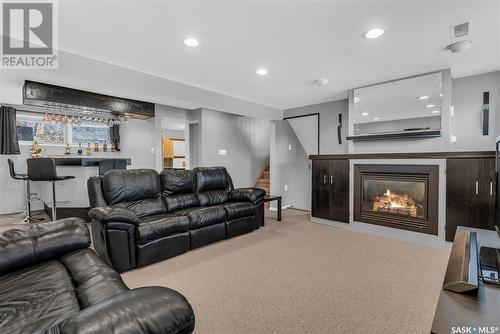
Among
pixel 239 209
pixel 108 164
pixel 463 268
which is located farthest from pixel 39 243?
pixel 108 164

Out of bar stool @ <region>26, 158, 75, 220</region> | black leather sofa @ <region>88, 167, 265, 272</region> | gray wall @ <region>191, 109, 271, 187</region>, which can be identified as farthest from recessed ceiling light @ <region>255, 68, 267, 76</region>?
bar stool @ <region>26, 158, 75, 220</region>

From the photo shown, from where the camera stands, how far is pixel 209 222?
3.26 meters

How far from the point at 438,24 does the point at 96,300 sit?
135 inches

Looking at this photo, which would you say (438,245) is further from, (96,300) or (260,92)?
(96,300)

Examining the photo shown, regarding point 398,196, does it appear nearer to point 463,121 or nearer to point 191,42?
point 463,121

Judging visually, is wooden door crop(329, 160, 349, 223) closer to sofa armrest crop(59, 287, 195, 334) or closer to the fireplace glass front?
the fireplace glass front

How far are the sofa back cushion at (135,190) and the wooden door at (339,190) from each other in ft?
9.70

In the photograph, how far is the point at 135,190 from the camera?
3250 millimetres

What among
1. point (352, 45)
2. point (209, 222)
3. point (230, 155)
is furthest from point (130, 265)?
point (230, 155)

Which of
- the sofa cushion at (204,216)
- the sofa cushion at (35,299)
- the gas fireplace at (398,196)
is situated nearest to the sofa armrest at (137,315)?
the sofa cushion at (35,299)

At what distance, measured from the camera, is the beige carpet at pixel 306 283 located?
1.74 meters

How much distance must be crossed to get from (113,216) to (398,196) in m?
4.09

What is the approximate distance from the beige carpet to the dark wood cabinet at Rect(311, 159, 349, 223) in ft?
2.70

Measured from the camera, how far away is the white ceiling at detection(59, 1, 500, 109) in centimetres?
204
